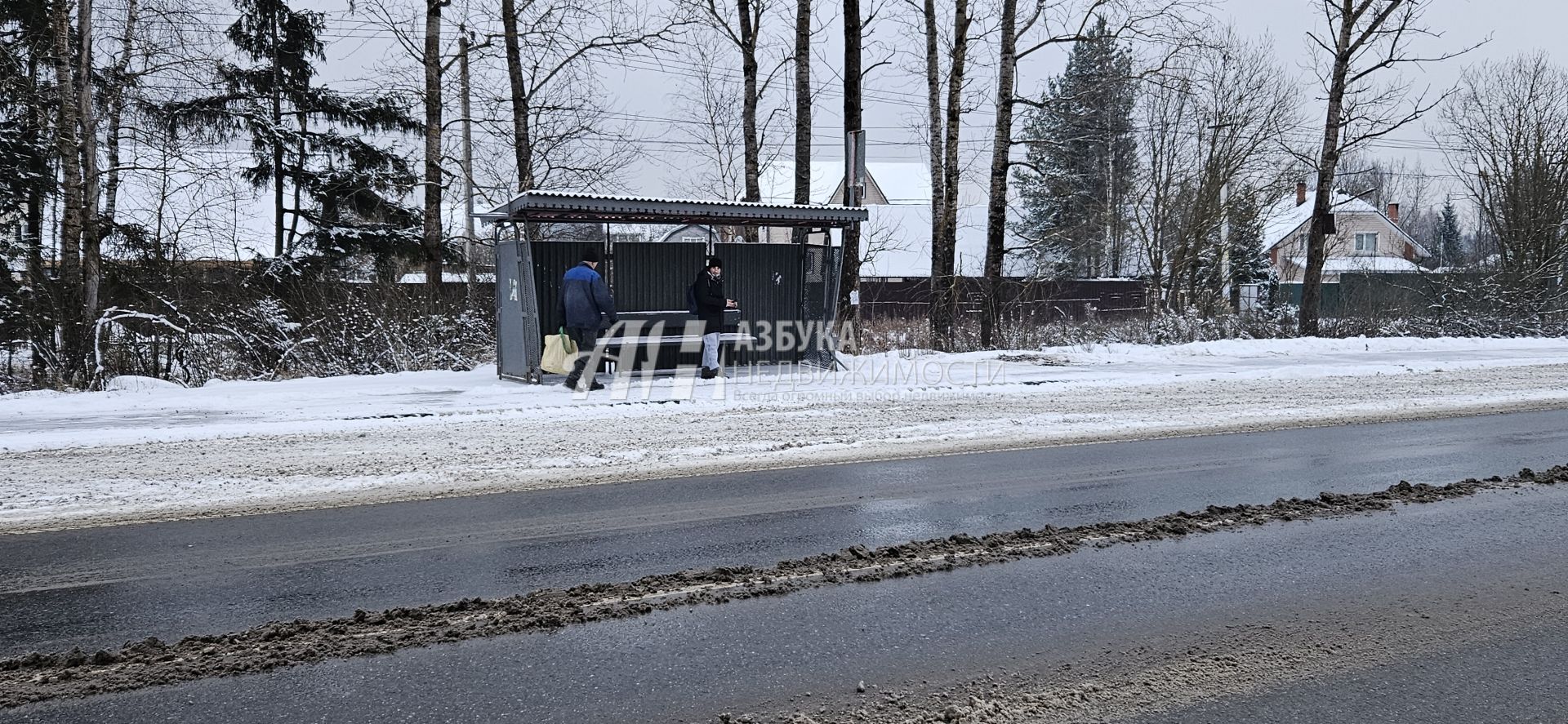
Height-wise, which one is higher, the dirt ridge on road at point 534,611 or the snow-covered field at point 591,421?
the snow-covered field at point 591,421

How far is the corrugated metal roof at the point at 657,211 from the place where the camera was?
1218cm

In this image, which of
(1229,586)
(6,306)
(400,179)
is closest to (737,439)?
(1229,586)

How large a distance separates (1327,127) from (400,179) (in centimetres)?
2074

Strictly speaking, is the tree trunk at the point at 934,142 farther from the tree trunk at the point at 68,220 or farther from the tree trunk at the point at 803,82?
the tree trunk at the point at 68,220

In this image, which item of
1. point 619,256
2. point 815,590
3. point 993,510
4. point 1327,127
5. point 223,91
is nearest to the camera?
point 815,590

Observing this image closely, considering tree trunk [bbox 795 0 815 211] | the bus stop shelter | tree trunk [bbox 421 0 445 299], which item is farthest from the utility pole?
tree trunk [bbox 795 0 815 211]

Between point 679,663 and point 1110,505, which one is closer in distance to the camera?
point 679,663

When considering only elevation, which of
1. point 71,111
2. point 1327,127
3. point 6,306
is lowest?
point 6,306

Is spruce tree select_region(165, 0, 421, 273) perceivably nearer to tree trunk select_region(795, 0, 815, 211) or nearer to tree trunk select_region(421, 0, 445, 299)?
tree trunk select_region(421, 0, 445, 299)

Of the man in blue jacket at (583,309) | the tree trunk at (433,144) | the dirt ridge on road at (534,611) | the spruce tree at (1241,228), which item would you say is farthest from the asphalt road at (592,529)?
the spruce tree at (1241,228)

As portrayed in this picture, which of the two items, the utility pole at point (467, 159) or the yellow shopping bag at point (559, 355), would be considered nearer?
the yellow shopping bag at point (559, 355)

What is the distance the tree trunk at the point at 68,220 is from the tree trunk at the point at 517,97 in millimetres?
6664

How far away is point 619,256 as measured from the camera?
15.1 m

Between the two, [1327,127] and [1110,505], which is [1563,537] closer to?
[1110,505]
